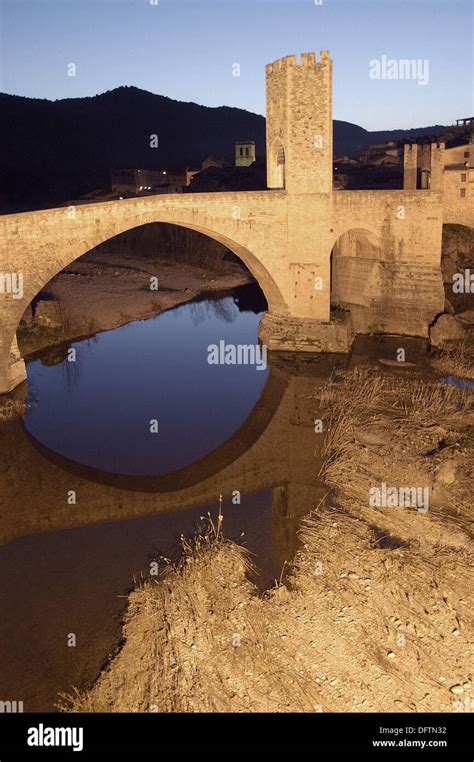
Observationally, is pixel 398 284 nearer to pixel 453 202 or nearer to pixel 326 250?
pixel 326 250

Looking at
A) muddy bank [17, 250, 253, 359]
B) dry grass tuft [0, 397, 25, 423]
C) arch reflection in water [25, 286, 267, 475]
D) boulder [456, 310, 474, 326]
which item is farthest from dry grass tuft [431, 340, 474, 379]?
muddy bank [17, 250, 253, 359]

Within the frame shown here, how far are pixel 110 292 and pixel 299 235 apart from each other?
29.7 feet

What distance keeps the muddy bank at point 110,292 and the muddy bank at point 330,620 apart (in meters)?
11.1

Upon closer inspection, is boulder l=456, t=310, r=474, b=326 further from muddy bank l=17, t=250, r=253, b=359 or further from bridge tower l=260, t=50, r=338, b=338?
muddy bank l=17, t=250, r=253, b=359

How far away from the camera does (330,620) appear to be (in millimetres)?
7703

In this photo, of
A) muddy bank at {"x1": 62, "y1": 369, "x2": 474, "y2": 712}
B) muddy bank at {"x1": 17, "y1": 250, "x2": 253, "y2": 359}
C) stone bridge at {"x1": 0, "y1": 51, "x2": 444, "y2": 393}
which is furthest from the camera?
muddy bank at {"x1": 17, "y1": 250, "x2": 253, "y2": 359}

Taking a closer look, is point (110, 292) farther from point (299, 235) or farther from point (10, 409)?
point (10, 409)

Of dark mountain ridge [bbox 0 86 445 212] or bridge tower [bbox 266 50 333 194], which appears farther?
dark mountain ridge [bbox 0 86 445 212]

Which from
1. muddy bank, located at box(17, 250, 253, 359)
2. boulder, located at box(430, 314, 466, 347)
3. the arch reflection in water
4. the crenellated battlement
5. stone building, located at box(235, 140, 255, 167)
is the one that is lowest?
the arch reflection in water

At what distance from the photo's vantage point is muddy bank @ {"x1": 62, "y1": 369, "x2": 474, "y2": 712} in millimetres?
6699

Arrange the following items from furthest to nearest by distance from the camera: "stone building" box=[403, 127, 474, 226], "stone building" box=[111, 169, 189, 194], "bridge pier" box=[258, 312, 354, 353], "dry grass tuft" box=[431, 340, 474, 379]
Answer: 1. "stone building" box=[111, 169, 189, 194]
2. "stone building" box=[403, 127, 474, 226]
3. "bridge pier" box=[258, 312, 354, 353]
4. "dry grass tuft" box=[431, 340, 474, 379]

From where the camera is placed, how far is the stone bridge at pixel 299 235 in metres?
13.8

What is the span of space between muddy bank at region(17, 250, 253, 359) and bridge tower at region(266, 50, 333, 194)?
743cm

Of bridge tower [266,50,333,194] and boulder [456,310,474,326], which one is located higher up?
bridge tower [266,50,333,194]
